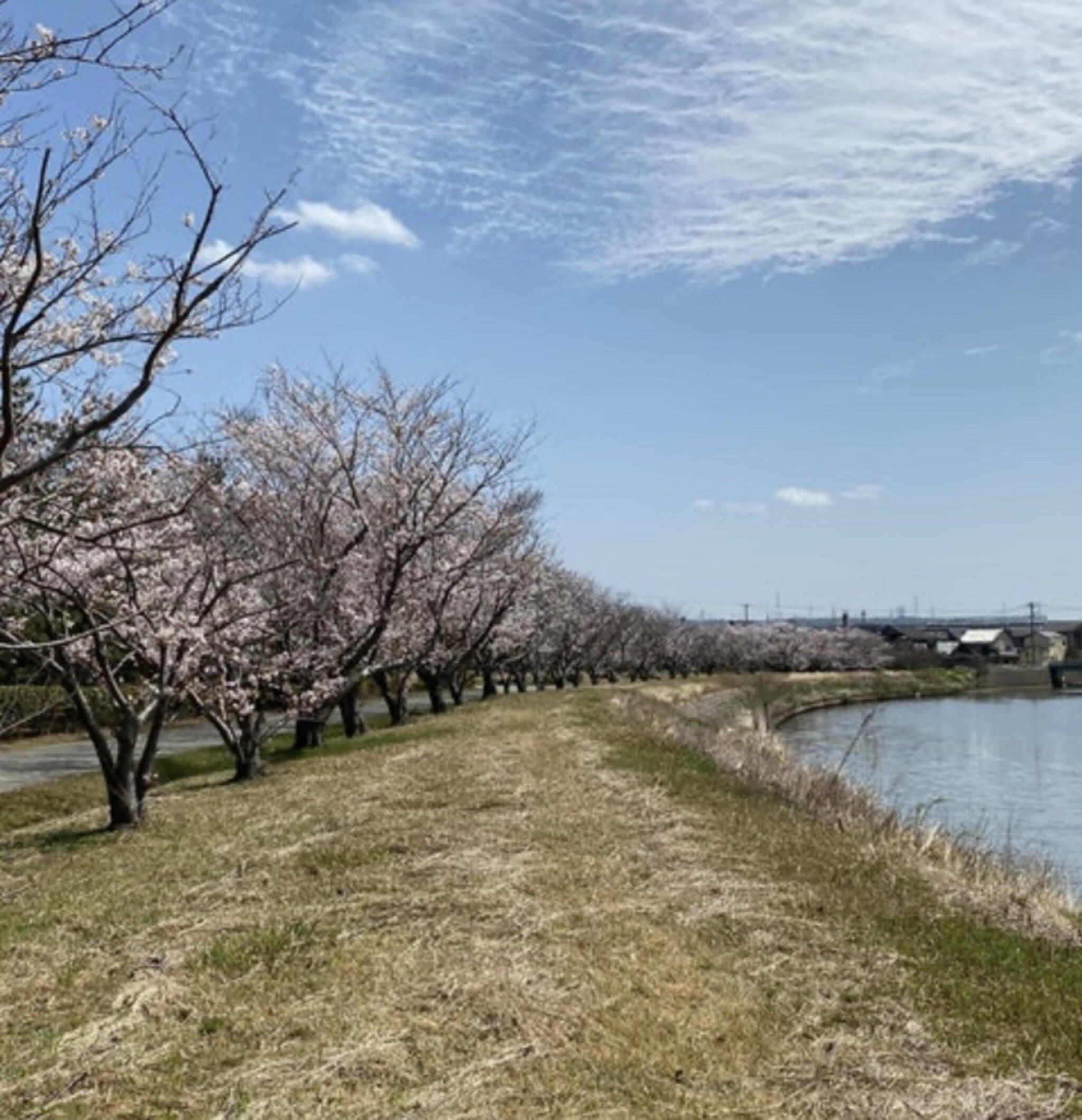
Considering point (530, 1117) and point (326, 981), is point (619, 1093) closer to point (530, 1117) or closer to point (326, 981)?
point (530, 1117)

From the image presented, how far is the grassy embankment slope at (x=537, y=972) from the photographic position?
4.57 metres

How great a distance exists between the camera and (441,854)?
30.3 feet

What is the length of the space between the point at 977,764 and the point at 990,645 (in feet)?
323

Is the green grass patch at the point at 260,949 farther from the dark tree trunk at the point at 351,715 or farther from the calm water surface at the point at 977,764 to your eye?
the dark tree trunk at the point at 351,715

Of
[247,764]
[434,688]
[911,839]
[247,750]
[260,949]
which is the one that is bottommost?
[911,839]

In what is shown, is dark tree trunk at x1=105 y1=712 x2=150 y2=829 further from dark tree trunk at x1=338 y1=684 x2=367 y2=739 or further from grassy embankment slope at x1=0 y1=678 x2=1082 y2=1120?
dark tree trunk at x1=338 y1=684 x2=367 y2=739

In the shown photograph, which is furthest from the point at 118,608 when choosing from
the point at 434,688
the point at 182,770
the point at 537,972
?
the point at 434,688

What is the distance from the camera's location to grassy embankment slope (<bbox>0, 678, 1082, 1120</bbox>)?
15.0 feet

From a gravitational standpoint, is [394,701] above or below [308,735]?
above

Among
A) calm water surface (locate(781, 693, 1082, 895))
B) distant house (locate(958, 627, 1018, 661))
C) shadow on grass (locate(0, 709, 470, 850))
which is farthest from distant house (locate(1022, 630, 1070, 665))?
shadow on grass (locate(0, 709, 470, 850))

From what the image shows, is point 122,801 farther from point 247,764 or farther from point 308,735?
point 308,735

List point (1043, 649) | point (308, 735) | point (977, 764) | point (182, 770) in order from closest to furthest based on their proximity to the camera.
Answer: point (308, 735) → point (182, 770) → point (977, 764) → point (1043, 649)

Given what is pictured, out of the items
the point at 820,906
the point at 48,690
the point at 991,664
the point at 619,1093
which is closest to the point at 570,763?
the point at 820,906

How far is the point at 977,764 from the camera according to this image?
30.1 metres
